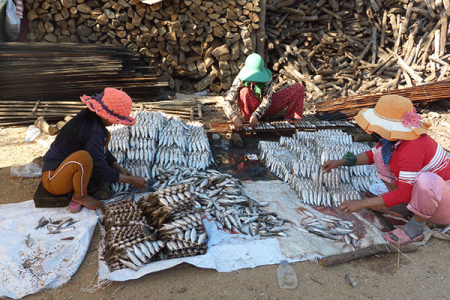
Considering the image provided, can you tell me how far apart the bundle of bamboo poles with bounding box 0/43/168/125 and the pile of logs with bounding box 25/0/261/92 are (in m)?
0.98

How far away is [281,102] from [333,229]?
381cm

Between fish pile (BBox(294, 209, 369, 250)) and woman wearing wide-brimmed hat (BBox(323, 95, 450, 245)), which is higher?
woman wearing wide-brimmed hat (BBox(323, 95, 450, 245))

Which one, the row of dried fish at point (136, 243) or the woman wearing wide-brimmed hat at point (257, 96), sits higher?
the woman wearing wide-brimmed hat at point (257, 96)

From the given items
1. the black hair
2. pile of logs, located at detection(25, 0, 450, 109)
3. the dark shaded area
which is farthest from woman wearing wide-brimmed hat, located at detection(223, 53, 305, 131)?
the black hair

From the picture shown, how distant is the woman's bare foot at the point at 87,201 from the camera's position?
12.5 ft

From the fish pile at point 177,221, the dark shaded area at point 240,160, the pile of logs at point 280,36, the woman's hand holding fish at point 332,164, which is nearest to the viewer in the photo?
the fish pile at point 177,221

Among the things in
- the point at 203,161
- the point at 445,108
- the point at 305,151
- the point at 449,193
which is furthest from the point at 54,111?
the point at 445,108

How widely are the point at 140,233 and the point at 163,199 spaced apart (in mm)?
424

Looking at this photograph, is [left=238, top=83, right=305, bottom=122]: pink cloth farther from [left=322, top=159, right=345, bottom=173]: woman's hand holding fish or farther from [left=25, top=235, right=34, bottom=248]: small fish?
[left=25, top=235, right=34, bottom=248]: small fish

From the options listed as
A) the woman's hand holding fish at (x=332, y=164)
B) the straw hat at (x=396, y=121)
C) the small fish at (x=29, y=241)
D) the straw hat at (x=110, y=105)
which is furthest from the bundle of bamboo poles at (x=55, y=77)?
the straw hat at (x=396, y=121)

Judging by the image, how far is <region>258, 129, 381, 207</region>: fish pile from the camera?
171 inches

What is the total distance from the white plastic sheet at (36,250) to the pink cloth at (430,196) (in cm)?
352

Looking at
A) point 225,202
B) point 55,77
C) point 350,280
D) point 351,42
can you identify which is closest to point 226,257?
point 225,202

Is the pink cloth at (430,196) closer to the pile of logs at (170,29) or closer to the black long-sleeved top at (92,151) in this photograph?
the black long-sleeved top at (92,151)
